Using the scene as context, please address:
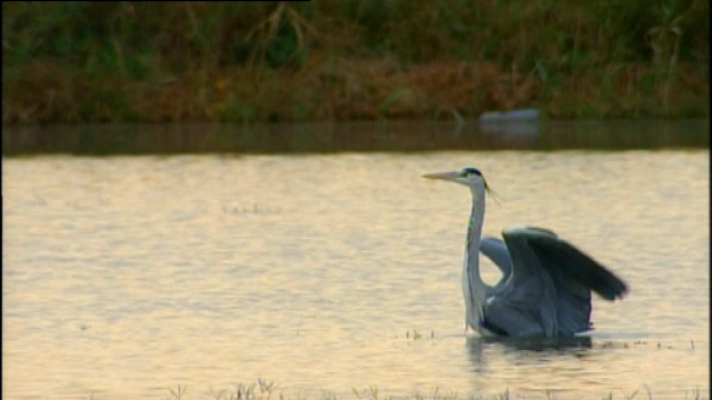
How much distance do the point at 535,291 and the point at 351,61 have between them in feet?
60.3

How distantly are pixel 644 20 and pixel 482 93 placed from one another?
2.47 metres

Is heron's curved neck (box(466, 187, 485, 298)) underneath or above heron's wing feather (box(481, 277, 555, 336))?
above

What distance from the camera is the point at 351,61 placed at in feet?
91.1

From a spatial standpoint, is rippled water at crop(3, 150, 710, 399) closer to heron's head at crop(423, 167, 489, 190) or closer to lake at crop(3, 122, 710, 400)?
lake at crop(3, 122, 710, 400)

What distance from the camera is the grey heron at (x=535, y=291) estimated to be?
934 cm

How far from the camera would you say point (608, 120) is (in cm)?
2667

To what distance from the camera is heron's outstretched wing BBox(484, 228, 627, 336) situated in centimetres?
927

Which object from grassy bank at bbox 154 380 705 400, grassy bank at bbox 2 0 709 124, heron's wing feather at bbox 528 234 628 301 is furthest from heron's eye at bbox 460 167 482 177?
grassy bank at bbox 2 0 709 124

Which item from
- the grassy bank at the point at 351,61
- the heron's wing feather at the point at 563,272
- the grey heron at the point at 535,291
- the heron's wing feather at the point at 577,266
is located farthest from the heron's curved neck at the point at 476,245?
the grassy bank at the point at 351,61

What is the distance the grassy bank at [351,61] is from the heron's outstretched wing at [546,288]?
17.1 metres

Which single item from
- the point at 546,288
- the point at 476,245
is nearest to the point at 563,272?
the point at 546,288

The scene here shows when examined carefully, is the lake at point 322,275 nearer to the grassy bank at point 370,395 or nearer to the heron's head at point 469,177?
the grassy bank at point 370,395

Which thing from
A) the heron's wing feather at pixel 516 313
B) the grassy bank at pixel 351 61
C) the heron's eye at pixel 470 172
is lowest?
the grassy bank at pixel 351 61

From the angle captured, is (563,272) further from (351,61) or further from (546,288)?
(351,61)
